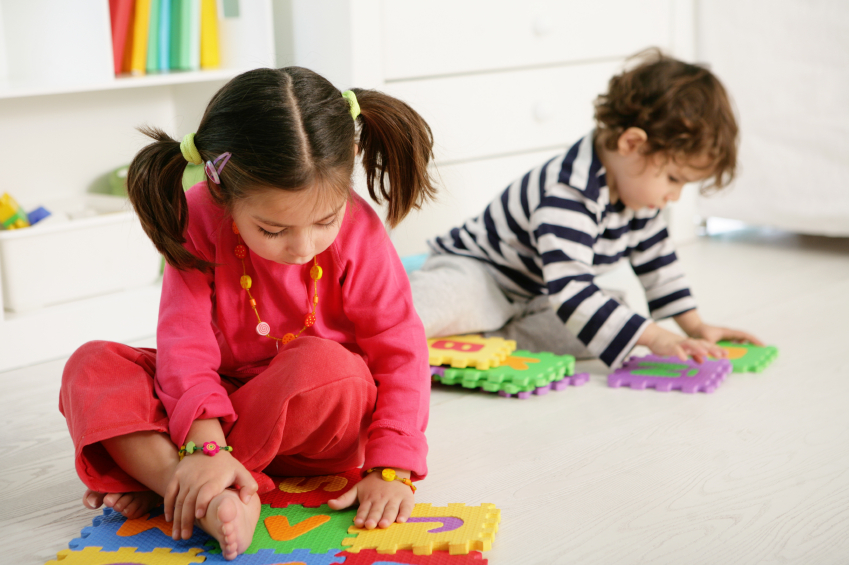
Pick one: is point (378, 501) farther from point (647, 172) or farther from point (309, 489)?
point (647, 172)

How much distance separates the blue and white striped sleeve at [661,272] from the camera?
1298 millimetres

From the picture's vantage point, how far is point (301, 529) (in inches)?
29.1

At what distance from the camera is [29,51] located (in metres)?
1.47

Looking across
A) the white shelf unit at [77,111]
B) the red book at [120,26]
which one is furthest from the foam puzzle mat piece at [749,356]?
the red book at [120,26]

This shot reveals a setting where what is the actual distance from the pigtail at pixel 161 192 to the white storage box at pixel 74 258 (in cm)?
54

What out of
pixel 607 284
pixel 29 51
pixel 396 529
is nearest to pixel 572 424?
pixel 396 529

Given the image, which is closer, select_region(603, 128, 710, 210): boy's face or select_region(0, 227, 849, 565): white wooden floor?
select_region(0, 227, 849, 565): white wooden floor

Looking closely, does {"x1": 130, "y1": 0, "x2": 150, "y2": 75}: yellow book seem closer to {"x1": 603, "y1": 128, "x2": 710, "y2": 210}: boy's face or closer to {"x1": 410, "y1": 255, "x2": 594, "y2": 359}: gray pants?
{"x1": 410, "y1": 255, "x2": 594, "y2": 359}: gray pants

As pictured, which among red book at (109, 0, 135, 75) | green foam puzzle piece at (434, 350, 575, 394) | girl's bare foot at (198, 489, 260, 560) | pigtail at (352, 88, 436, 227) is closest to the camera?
girl's bare foot at (198, 489, 260, 560)

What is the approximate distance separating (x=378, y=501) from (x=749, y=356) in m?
0.69

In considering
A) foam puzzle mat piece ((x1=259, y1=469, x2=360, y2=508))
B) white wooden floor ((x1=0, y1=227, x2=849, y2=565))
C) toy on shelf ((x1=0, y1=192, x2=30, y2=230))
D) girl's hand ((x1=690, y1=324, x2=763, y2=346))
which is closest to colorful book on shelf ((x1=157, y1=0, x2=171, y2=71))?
toy on shelf ((x1=0, y1=192, x2=30, y2=230))

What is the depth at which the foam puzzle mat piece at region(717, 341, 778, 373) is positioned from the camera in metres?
1.17

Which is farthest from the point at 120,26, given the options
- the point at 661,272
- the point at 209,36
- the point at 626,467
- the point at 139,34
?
the point at 626,467

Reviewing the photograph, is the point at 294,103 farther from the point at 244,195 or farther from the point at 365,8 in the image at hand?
the point at 365,8
